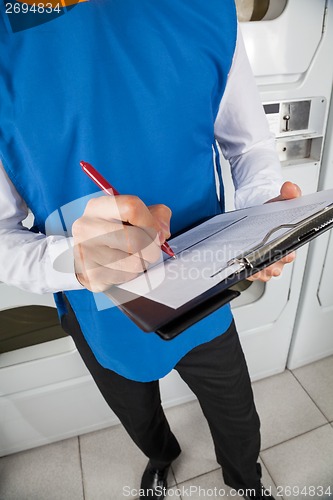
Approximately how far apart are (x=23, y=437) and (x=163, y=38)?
1707 millimetres

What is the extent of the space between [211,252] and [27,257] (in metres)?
0.34

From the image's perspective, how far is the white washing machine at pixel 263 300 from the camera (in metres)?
0.95

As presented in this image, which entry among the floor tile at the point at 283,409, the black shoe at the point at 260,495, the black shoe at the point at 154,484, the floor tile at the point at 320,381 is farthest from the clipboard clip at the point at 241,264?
the floor tile at the point at 320,381

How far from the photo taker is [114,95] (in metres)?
0.60

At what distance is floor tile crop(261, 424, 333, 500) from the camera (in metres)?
1.34

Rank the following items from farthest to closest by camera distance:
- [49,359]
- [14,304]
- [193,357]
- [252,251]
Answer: [49,359] < [14,304] < [193,357] < [252,251]

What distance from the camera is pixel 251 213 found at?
0.64m

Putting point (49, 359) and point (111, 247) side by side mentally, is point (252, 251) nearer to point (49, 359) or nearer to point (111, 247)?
point (111, 247)

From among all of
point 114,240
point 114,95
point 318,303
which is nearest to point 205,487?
point 318,303

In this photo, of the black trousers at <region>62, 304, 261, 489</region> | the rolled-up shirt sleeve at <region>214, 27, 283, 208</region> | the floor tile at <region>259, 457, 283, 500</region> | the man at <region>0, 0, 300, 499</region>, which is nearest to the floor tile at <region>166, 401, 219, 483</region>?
the floor tile at <region>259, 457, 283, 500</region>

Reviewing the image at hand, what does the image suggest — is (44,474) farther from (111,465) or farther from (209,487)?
(209,487)

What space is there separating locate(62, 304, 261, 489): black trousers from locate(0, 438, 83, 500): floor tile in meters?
0.60

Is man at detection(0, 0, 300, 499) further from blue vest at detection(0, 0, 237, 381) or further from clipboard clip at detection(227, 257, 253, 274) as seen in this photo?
clipboard clip at detection(227, 257, 253, 274)

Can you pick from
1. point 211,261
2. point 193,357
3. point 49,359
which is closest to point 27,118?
point 211,261
